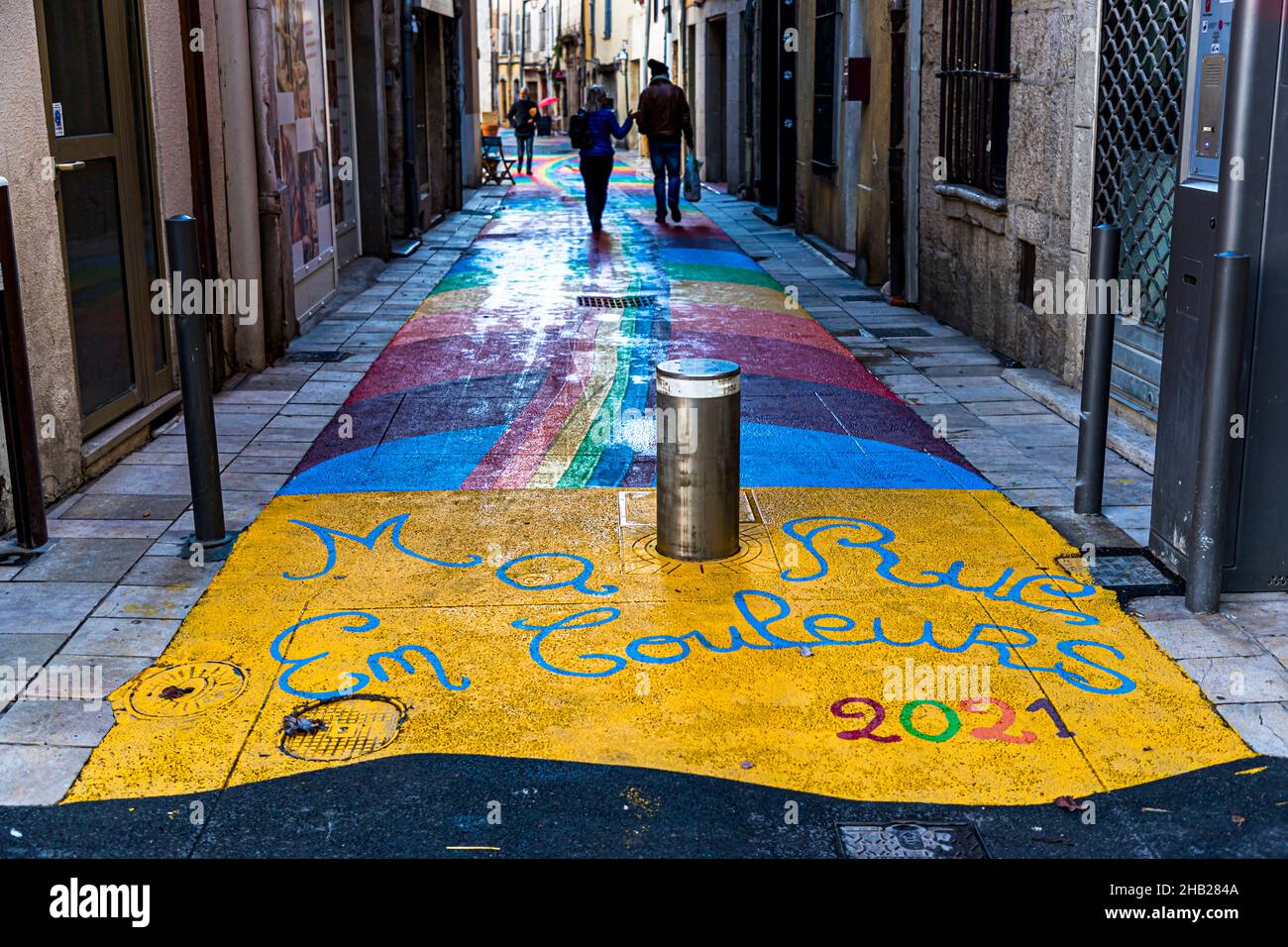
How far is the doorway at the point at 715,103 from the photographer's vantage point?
25391mm

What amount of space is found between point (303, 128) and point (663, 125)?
7.65 meters

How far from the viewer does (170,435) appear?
7609 millimetres

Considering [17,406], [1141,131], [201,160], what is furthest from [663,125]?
[17,406]

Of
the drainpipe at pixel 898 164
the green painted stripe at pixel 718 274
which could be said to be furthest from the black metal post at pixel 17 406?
the green painted stripe at pixel 718 274

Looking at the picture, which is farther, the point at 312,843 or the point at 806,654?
the point at 806,654

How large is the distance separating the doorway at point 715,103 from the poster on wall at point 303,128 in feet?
46.1

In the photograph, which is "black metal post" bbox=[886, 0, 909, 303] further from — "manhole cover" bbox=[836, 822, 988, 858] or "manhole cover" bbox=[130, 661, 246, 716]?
"manhole cover" bbox=[836, 822, 988, 858]

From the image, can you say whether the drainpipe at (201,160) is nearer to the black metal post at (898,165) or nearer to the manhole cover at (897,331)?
the manhole cover at (897,331)

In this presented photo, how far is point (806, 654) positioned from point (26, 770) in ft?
7.86

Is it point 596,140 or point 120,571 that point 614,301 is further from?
point 120,571

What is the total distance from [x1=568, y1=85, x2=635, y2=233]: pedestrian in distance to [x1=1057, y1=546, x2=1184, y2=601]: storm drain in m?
11.9
